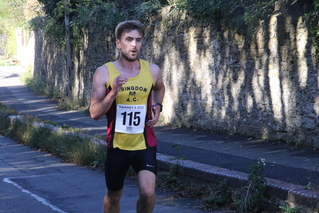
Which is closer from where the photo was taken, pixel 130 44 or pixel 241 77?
pixel 130 44

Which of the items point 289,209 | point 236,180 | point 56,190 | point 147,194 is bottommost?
point 56,190

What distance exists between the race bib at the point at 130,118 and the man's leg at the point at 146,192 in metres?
0.36

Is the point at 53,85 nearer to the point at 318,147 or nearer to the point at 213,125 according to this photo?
the point at 213,125

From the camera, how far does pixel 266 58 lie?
9.50m

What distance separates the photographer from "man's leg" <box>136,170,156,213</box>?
426 centimetres

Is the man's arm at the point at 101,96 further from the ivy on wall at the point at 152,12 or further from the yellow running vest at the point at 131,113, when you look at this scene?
the ivy on wall at the point at 152,12

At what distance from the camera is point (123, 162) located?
446cm

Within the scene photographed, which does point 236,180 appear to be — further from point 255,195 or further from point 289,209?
point 289,209

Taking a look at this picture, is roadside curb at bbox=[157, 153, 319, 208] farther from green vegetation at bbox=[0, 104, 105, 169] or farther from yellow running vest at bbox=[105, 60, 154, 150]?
yellow running vest at bbox=[105, 60, 154, 150]

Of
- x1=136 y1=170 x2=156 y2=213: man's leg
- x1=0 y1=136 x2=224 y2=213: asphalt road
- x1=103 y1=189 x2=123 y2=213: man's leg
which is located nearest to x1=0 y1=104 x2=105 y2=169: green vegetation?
x1=0 y1=136 x2=224 y2=213: asphalt road

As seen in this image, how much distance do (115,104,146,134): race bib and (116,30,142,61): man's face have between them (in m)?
0.39

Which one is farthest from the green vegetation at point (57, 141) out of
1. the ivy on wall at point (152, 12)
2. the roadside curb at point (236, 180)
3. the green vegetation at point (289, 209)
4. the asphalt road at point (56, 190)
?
the green vegetation at point (289, 209)

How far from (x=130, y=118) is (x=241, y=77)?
612 centimetres

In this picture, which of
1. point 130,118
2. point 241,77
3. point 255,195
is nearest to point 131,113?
point 130,118
